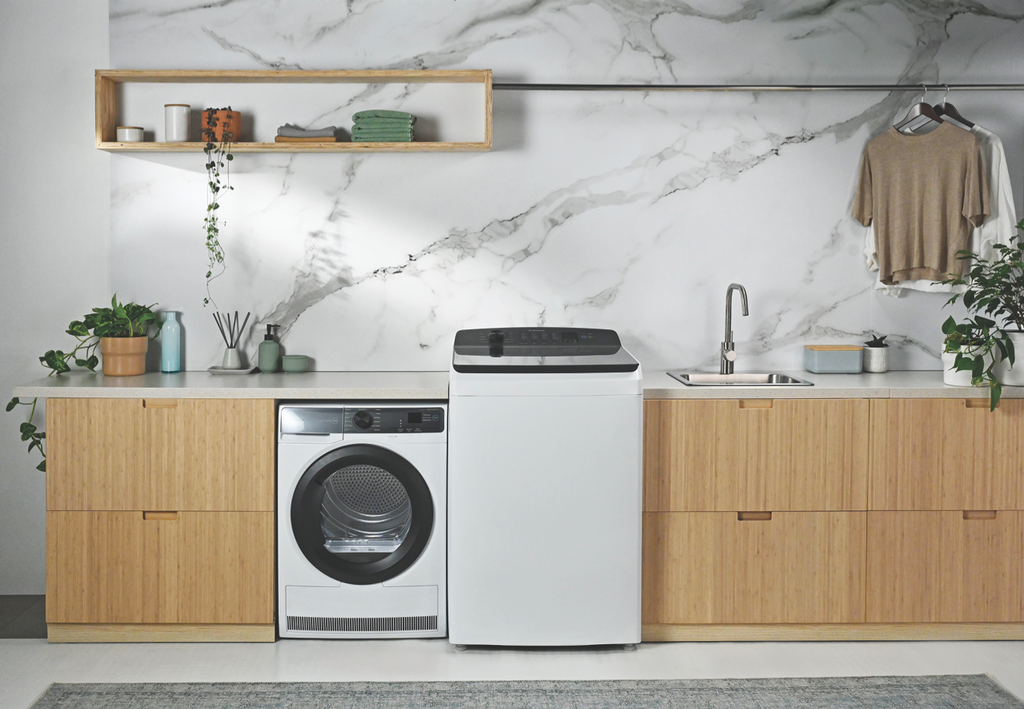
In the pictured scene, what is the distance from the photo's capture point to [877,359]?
9.99 feet

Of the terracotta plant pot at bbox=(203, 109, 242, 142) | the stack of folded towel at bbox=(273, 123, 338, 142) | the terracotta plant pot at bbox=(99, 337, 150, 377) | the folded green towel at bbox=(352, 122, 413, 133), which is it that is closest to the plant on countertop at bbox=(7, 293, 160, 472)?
the terracotta plant pot at bbox=(99, 337, 150, 377)

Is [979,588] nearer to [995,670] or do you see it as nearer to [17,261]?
[995,670]

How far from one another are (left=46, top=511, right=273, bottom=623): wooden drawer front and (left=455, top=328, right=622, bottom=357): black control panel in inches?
35.3

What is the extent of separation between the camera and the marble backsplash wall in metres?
3.05

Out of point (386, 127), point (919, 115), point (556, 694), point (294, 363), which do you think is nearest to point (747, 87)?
point (919, 115)

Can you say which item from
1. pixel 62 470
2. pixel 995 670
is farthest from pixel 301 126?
pixel 995 670

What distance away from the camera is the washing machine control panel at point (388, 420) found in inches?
104

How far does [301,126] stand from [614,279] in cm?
127

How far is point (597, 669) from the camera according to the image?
2.54m

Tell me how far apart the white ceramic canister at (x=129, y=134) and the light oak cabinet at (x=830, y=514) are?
1998mm

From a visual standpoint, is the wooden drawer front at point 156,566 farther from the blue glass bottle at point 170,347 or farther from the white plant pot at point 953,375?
the white plant pot at point 953,375

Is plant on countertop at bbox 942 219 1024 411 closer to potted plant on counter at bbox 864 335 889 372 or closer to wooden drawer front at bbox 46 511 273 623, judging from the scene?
potted plant on counter at bbox 864 335 889 372

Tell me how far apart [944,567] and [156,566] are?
2.51m

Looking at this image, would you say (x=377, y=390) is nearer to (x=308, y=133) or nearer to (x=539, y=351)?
(x=539, y=351)
